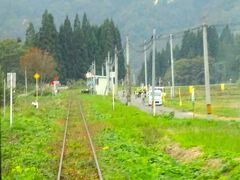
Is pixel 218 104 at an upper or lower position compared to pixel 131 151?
upper

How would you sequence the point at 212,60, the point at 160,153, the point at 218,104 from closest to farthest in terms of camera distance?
1. the point at 160,153
2. the point at 218,104
3. the point at 212,60

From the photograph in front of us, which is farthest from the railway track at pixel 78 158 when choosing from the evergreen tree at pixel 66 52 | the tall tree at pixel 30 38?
the evergreen tree at pixel 66 52

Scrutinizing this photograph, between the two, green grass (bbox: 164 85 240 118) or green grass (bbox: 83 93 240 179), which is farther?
green grass (bbox: 164 85 240 118)

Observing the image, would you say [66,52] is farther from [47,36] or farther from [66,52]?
[47,36]

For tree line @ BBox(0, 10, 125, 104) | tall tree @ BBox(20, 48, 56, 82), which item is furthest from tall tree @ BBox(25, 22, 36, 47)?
tall tree @ BBox(20, 48, 56, 82)

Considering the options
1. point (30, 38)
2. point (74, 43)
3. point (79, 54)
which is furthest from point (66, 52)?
point (30, 38)

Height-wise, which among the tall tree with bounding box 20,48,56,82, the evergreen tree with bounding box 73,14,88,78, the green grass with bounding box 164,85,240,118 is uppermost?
the evergreen tree with bounding box 73,14,88,78

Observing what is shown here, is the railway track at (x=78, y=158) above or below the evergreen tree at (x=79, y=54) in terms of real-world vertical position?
below

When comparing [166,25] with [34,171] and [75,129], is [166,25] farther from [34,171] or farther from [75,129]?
[34,171]

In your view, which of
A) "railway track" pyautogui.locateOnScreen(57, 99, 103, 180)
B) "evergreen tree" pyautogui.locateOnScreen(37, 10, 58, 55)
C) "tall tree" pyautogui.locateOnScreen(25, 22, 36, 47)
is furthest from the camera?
"evergreen tree" pyautogui.locateOnScreen(37, 10, 58, 55)

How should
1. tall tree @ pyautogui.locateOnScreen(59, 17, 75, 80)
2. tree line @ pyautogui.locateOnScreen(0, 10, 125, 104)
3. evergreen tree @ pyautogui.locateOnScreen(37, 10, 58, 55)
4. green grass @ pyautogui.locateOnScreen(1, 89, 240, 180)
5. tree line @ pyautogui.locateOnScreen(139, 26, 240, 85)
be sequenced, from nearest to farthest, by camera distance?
green grass @ pyautogui.locateOnScreen(1, 89, 240, 180), tree line @ pyautogui.locateOnScreen(0, 10, 125, 104), tree line @ pyautogui.locateOnScreen(139, 26, 240, 85), evergreen tree @ pyautogui.locateOnScreen(37, 10, 58, 55), tall tree @ pyautogui.locateOnScreen(59, 17, 75, 80)

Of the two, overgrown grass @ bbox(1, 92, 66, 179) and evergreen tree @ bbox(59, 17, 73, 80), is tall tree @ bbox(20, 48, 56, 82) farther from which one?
overgrown grass @ bbox(1, 92, 66, 179)

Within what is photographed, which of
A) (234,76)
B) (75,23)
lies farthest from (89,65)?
(234,76)

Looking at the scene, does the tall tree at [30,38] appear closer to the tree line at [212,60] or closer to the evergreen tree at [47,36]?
the evergreen tree at [47,36]
